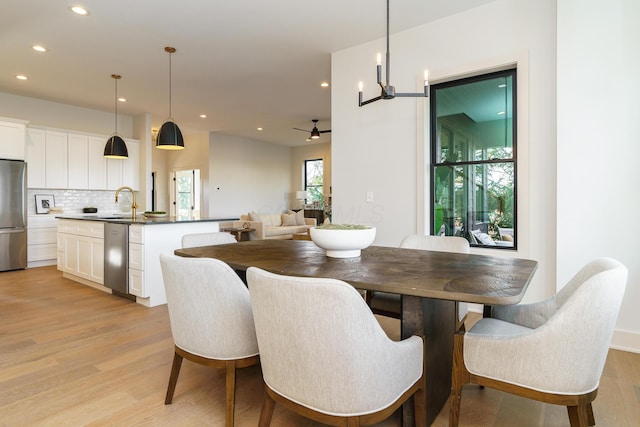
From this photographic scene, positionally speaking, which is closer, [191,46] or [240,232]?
[191,46]

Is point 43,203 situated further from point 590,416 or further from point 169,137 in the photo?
point 590,416

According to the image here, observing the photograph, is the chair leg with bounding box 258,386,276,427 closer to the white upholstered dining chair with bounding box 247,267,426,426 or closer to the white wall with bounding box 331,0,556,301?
the white upholstered dining chair with bounding box 247,267,426,426

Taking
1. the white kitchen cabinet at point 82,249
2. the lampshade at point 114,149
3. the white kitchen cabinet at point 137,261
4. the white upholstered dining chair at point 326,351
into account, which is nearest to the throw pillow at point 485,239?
the white upholstered dining chair at point 326,351

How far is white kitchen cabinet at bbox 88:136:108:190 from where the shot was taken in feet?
21.2

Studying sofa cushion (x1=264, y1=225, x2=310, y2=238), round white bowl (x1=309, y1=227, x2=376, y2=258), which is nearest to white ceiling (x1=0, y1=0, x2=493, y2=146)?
round white bowl (x1=309, y1=227, x2=376, y2=258)

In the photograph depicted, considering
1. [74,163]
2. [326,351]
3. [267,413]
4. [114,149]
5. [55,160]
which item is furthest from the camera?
[74,163]

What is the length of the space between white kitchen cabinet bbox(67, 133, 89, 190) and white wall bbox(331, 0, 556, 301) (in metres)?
4.98

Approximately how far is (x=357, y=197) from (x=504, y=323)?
2.49 m

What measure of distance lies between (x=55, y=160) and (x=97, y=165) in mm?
664

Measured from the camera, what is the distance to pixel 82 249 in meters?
4.48

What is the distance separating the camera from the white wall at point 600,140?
2443 mm

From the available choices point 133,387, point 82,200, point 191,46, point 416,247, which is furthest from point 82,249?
point 416,247

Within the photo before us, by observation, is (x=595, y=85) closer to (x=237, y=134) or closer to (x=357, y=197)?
(x=357, y=197)

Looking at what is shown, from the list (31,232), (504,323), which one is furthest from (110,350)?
(31,232)
